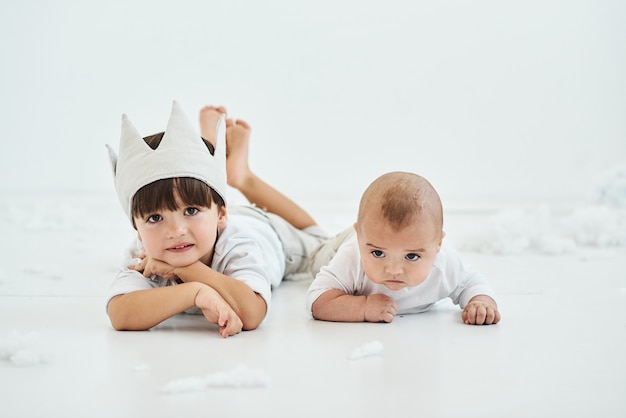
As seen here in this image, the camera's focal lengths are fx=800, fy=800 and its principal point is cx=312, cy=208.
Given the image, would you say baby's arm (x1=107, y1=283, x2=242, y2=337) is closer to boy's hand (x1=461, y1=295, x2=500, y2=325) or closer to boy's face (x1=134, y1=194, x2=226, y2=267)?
boy's face (x1=134, y1=194, x2=226, y2=267)

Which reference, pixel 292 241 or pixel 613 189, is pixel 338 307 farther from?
pixel 613 189

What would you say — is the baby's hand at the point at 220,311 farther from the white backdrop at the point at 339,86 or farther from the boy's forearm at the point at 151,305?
the white backdrop at the point at 339,86

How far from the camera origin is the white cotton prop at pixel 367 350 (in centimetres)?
152

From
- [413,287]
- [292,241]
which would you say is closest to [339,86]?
[292,241]

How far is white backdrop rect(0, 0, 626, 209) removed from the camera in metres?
4.50

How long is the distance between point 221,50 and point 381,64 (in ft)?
2.97

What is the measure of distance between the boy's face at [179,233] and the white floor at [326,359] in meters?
0.16

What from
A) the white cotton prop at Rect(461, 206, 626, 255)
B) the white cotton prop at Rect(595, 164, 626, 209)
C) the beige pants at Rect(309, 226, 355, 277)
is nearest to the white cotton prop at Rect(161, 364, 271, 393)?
the beige pants at Rect(309, 226, 355, 277)

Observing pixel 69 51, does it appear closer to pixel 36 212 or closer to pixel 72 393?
pixel 36 212

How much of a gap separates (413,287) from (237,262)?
413 millimetres

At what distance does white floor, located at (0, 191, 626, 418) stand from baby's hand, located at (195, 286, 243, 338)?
0.09 ft

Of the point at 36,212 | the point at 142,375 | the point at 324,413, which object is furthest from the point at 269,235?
the point at 36,212

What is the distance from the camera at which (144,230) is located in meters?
1.74

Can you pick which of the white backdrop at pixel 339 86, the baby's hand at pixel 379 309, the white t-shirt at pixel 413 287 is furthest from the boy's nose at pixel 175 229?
the white backdrop at pixel 339 86
